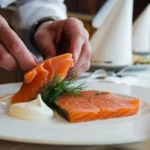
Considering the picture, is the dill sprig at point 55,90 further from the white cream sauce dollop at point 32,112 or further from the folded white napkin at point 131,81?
the folded white napkin at point 131,81

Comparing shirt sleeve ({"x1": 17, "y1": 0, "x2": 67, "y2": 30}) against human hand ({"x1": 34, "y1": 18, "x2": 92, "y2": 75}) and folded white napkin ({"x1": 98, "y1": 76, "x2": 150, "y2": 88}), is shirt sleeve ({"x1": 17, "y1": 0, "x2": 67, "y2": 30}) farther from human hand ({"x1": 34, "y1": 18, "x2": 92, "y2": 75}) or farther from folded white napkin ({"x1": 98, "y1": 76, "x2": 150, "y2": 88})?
folded white napkin ({"x1": 98, "y1": 76, "x2": 150, "y2": 88})

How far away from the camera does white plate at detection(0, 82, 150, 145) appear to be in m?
0.47

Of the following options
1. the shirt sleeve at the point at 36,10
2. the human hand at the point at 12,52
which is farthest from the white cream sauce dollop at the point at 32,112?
the shirt sleeve at the point at 36,10

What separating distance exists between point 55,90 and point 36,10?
2.24ft

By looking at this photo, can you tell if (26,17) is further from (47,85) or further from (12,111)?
(12,111)

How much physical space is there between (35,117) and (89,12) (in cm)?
246

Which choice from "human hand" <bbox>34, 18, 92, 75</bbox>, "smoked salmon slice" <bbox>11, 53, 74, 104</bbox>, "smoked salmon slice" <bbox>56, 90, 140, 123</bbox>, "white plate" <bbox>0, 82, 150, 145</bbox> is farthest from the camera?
"human hand" <bbox>34, 18, 92, 75</bbox>

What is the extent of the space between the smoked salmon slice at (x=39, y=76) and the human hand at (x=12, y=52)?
0.12 feet

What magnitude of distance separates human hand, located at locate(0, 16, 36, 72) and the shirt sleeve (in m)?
0.51

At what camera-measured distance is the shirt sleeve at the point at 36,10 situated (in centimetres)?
130

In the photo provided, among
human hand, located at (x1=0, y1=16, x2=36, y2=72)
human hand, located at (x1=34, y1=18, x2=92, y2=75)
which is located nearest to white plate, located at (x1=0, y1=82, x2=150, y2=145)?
human hand, located at (x1=0, y1=16, x2=36, y2=72)

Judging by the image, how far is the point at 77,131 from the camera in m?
0.52

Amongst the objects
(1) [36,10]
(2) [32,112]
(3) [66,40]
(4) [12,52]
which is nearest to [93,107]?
(2) [32,112]

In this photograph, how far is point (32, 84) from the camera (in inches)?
28.8
